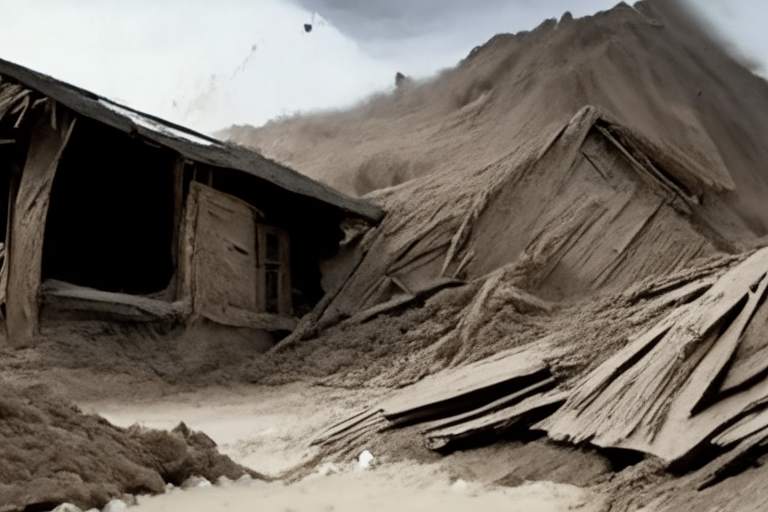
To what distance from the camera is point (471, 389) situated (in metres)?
4.62

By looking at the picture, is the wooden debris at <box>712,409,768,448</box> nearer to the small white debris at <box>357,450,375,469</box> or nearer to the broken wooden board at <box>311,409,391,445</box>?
the small white debris at <box>357,450,375,469</box>

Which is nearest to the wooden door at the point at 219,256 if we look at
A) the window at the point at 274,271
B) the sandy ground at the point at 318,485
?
the window at the point at 274,271

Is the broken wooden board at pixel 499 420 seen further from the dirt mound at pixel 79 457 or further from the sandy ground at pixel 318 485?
the dirt mound at pixel 79 457

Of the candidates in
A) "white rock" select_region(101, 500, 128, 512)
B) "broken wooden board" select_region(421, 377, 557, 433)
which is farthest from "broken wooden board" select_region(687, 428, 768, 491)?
"white rock" select_region(101, 500, 128, 512)

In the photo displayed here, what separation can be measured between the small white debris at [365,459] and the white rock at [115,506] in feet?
4.41

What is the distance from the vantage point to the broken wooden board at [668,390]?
353 centimetres

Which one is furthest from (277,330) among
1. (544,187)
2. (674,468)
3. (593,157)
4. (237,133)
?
(237,133)

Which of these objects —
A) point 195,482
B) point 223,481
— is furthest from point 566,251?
point 195,482

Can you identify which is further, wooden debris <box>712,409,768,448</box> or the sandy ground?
the sandy ground

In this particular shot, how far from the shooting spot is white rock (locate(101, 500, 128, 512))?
3.37 m

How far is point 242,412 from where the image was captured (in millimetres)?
6469

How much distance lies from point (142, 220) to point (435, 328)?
407cm

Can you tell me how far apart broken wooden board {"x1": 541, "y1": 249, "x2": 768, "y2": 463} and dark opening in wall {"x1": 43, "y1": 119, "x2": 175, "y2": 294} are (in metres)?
5.64

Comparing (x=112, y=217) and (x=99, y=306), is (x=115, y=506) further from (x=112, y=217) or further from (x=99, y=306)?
(x=112, y=217)
